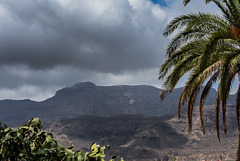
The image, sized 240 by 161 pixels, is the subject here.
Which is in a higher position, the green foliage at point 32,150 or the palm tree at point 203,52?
the palm tree at point 203,52

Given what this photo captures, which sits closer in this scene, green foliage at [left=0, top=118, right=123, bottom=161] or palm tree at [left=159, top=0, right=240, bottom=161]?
green foliage at [left=0, top=118, right=123, bottom=161]

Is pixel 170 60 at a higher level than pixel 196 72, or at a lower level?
higher

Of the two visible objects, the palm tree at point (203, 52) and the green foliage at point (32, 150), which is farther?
the palm tree at point (203, 52)

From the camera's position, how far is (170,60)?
1202 cm

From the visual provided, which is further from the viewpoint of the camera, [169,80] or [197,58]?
[169,80]

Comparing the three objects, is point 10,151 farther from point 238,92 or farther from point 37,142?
point 238,92

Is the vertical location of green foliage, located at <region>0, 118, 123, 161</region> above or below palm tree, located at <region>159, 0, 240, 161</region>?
below

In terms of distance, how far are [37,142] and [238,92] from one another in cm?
944

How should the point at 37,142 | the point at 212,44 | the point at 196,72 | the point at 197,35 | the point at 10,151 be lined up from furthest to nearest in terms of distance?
the point at 197,35 < the point at 196,72 < the point at 212,44 < the point at 37,142 < the point at 10,151

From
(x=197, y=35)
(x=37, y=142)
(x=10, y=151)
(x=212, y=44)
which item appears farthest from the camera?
(x=197, y=35)

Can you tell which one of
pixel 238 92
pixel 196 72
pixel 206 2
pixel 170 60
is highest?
pixel 206 2

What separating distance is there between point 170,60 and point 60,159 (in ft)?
31.5

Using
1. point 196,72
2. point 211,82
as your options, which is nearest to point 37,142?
point 196,72

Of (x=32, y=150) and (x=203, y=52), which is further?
(x=203, y=52)
